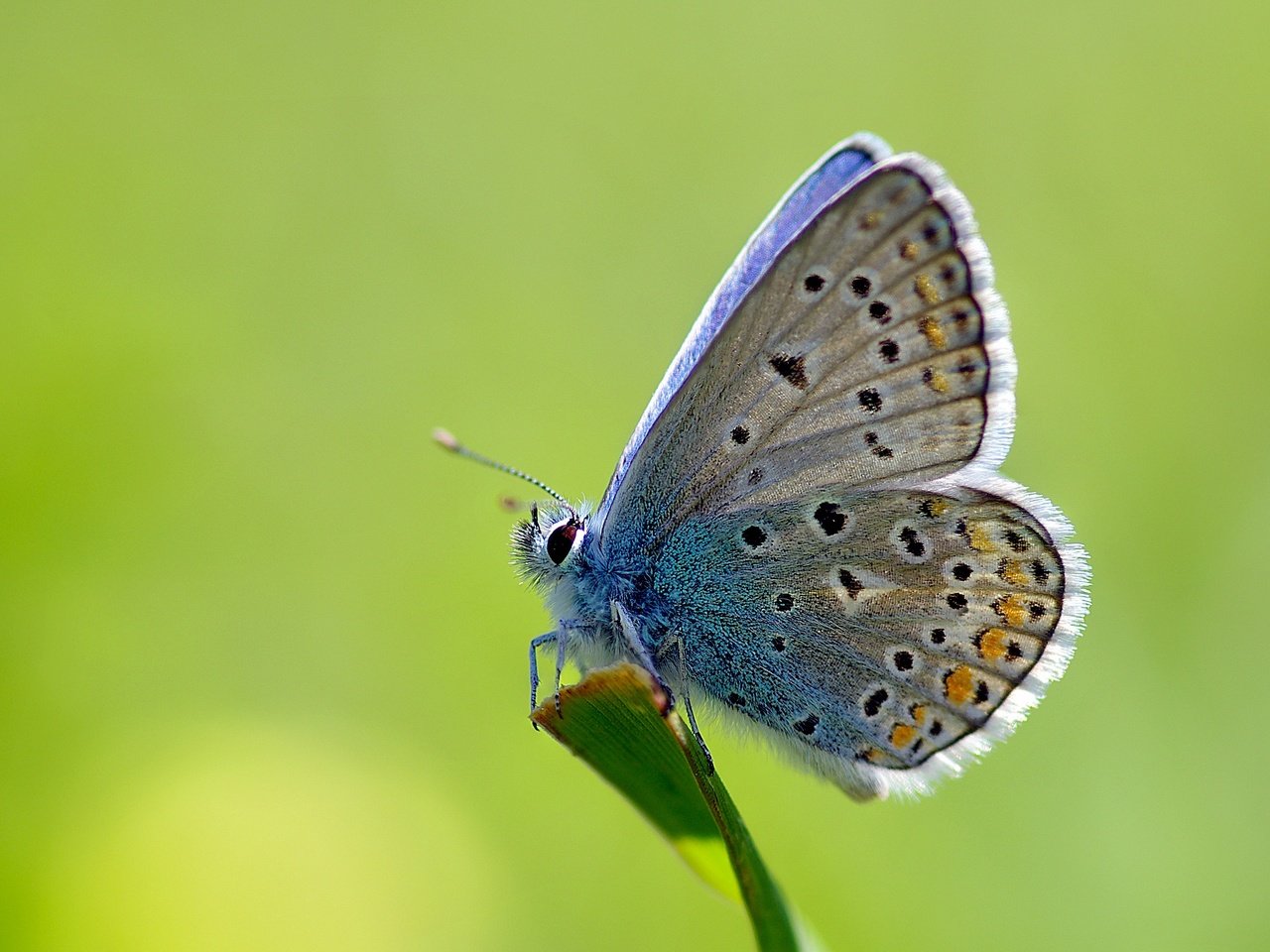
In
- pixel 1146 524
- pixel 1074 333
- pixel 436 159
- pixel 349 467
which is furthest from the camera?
pixel 436 159

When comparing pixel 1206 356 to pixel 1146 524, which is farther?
pixel 1206 356

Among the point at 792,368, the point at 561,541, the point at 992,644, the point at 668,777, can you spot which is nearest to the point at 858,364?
the point at 792,368

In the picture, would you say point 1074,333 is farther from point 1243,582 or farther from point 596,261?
point 596,261

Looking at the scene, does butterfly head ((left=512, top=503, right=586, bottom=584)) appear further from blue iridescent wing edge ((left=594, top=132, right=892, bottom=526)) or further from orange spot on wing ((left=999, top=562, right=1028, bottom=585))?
orange spot on wing ((left=999, top=562, right=1028, bottom=585))

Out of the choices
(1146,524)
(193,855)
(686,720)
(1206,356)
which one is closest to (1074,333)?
(1206,356)

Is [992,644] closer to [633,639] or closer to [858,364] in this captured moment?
[858,364]

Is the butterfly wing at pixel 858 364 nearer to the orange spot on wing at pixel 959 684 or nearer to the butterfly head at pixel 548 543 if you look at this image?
the butterfly head at pixel 548 543

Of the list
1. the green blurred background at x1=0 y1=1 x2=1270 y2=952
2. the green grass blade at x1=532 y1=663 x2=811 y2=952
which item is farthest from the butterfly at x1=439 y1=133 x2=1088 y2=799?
the green blurred background at x1=0 y1=1 x2=1270 y2=952
